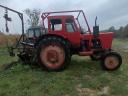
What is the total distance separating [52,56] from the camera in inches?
569

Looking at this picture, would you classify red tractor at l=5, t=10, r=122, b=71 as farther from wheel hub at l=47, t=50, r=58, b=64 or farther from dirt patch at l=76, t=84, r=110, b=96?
dirt patch at l=76, t=84, r=110, b=96

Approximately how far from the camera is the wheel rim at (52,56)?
14.3 metres

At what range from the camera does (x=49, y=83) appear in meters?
12.4

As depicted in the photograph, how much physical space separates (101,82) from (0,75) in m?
3.97

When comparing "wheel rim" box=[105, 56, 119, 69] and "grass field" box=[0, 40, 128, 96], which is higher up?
"wheel rim" box=[105, 56, 119, 69]

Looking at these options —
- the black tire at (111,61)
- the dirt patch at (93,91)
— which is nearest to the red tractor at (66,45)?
the black tire at (111,61)

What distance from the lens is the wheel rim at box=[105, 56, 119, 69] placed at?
1457cm

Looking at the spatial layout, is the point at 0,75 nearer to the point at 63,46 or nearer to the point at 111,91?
the point at 63,46

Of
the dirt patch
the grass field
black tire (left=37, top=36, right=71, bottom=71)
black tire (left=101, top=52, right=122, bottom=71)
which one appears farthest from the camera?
black tire (left=101, top=52, right=122, bottom=71)

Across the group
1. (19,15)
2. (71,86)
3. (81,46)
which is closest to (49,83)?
(71,86)

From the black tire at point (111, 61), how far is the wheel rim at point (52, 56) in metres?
1.72

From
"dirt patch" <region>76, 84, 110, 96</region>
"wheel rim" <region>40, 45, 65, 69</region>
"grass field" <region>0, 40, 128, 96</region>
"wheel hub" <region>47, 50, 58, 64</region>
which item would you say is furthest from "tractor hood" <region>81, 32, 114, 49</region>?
"dirt patch" <region>76, 84, 110, 96</region>

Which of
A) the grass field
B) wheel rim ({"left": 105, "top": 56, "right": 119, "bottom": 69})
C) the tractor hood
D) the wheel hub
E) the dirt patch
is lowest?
the dirt patch

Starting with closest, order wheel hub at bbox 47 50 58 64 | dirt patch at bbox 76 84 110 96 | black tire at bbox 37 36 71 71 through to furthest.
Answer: dirt patch at bbox 76 84 110 96, black tire at bbox 37 36 71 71, wheel hub at bbox 47 50 58 64
